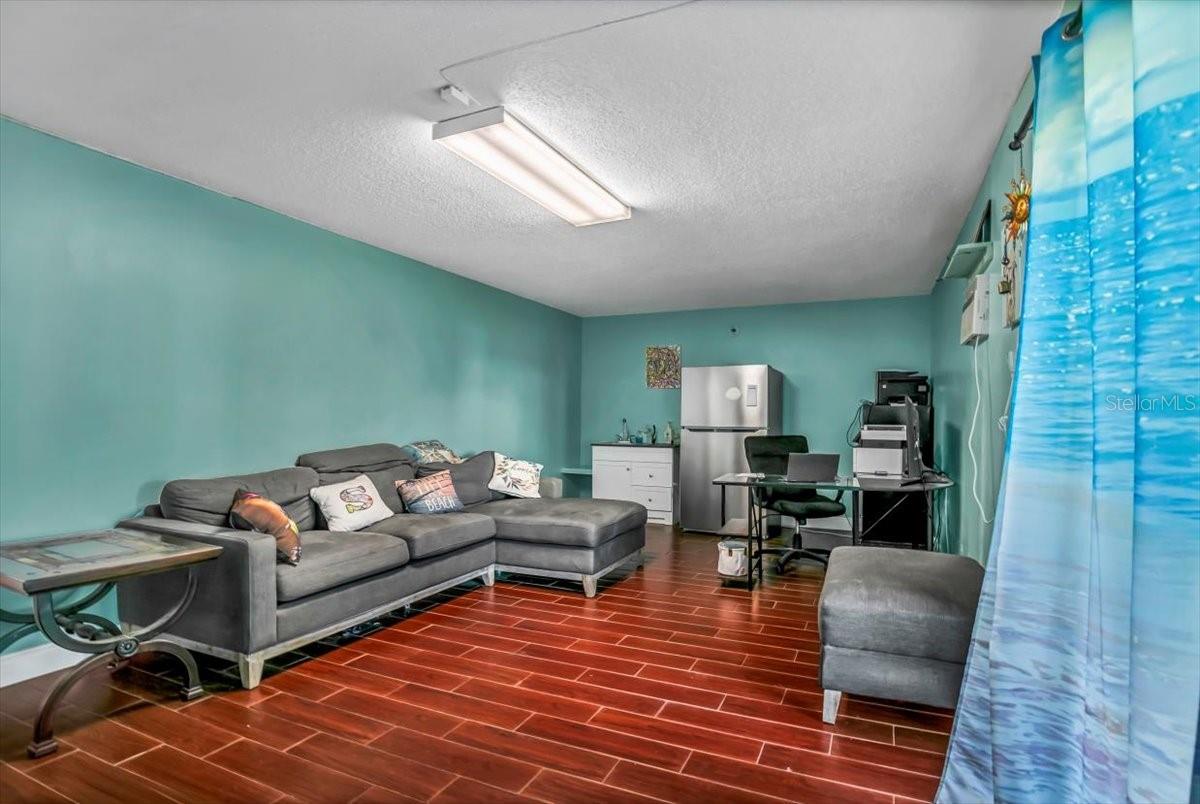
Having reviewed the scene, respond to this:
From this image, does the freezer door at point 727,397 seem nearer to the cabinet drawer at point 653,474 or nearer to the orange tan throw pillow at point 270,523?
the cabinet drawer at point 653,474

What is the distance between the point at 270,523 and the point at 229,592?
35 centimetres

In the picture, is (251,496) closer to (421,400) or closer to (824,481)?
(421,400)

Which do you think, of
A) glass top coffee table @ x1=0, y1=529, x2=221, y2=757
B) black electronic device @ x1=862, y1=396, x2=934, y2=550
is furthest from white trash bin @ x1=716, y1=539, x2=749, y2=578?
glass top coffee table @ x1=0, y1=529, x2=221, y2=757

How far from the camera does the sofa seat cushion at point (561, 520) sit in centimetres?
401

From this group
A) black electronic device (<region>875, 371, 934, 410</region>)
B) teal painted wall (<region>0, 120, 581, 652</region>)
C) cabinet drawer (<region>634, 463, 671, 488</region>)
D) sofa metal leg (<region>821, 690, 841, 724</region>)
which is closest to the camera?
sofa metal leg (<region>821, 690, 841, 724</region>)

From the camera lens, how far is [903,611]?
218 centimetres

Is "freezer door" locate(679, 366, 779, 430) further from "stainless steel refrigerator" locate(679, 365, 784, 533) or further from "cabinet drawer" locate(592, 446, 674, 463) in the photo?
"cabinet drawer" locate(592, 446, 674, 463)

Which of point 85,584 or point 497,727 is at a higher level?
point 85,584

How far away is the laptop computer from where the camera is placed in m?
3.85

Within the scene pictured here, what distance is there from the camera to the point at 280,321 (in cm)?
388

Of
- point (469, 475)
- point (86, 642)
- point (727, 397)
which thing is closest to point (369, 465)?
point (469, 475)

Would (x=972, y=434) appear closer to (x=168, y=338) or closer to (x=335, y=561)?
(x=335, y=561)

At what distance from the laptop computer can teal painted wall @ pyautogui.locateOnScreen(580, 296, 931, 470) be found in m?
2.69

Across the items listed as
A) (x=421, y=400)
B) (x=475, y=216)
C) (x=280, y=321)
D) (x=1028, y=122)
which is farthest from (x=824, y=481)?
(x=280, y=321)
